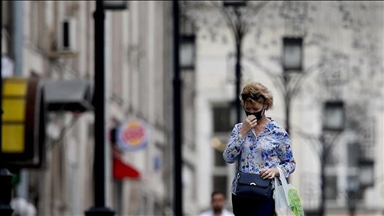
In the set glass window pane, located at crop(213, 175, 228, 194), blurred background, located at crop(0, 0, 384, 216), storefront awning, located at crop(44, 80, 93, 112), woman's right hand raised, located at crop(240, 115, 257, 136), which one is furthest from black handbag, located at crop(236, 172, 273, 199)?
glass window pane, located at crop(213, 175, 228, 194)

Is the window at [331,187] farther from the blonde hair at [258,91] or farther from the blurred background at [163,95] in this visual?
the blonde hair at [258,91]

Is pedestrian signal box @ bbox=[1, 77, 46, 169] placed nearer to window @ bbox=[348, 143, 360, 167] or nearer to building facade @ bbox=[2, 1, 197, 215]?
building facade @ bbox=[2, 1, 197, 215]

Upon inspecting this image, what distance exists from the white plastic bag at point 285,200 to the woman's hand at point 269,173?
4 centimetres

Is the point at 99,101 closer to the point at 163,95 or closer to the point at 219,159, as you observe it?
the point at 163,95

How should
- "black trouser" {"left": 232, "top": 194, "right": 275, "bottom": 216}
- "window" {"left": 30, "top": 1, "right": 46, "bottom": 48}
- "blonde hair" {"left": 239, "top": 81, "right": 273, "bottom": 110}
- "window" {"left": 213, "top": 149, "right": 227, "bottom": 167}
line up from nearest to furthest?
1. "black trouser" {"left": 232, "top": 194, "right": 275, "bottom": 216}
2. "blonde hair" {"left": 239, "top": 81, "right": 273, "bottom": 110}
3. "window" {"left": 30, "top": 1, "right": 46, "bottom": 48}
4. "window" {"left": 213, "top": 149, "right": 227, "bottom": 167}

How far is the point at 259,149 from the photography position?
48.4 feet

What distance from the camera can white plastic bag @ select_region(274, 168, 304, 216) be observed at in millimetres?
14406

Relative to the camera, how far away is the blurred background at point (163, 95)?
34.5 m

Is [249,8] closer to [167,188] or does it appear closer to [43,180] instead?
[43,180]

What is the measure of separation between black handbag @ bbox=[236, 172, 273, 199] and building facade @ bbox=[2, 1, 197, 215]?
1406 centimetres

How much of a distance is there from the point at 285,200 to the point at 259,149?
477 mm

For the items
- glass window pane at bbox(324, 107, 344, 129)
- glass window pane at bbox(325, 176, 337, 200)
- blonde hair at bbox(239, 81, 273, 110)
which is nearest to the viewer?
blonde hair at bbox(239, 81, 273, 110)

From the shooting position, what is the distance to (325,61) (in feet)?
184

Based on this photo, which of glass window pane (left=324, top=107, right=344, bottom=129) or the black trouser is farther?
glass window pane (left=324, top=107, right=344, bottom=129)
